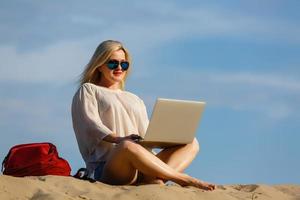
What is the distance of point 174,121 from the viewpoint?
7633mm

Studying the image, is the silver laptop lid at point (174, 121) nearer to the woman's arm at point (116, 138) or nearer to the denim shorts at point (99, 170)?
the woman's arm at point (116, 138)

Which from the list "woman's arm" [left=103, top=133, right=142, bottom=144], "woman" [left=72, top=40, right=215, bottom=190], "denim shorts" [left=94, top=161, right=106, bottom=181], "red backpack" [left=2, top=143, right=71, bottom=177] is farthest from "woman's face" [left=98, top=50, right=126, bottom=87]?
"red backpack" [left=2, top=143, right=71, bottom=177]

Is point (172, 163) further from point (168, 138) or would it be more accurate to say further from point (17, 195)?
point (17, 195)

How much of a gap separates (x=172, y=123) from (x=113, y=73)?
828mm

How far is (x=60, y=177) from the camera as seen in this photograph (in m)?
7.27

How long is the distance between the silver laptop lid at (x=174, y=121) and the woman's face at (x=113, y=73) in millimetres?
701

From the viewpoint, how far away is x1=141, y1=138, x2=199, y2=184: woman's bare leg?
785cm

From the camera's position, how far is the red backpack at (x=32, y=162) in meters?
7.61

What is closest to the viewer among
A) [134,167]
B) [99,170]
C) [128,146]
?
[128,146]

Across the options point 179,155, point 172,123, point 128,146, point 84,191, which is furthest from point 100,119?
point 84,191

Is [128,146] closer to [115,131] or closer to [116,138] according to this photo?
[116,138]

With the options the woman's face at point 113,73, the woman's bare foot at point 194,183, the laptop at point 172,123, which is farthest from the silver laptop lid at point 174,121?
the woman's face at point 113,73

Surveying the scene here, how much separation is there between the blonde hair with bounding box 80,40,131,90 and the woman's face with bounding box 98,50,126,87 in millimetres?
44

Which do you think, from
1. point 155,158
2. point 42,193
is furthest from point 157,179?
point 42,193
